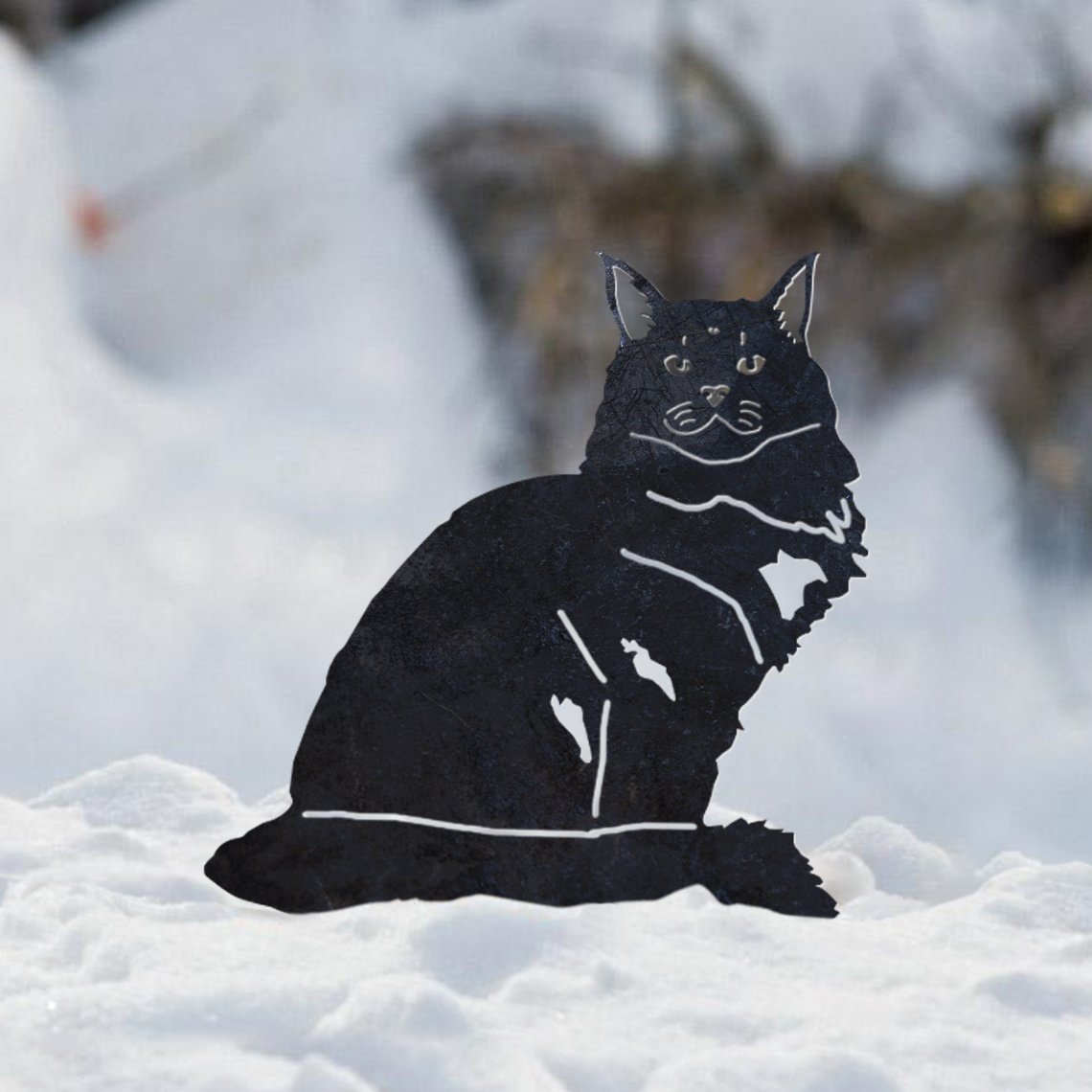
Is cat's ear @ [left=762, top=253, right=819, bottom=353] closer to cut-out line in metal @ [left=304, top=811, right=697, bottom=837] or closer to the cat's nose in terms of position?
the cat's nose

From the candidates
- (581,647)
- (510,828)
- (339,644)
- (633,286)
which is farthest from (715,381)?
(339,644)

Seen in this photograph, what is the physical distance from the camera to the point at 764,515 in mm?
1229

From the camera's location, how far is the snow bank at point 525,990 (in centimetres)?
94

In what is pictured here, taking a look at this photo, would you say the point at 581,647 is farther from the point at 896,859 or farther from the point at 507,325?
the point at 507,325

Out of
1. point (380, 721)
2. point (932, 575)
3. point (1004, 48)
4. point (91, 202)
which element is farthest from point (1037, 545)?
point (91, 202)

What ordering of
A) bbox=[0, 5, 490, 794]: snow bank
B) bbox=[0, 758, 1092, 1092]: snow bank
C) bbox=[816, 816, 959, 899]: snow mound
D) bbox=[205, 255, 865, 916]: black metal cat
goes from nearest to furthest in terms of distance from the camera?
1. bbox=[0, 758, 1092, 1092]: snow bank
2. bbox=[205, 255, 865, 916]: black metal cat
3. bbox=[816, 816, 959, 899]: snow mound
4. bbox=[0, 5, 490, 794]: snow bank

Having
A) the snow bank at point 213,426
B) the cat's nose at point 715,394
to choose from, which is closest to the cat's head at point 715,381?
the cat's nose at point 715,394

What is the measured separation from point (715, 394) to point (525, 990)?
21.6 inches

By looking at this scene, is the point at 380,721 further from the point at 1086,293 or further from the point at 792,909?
the point at 1086,293

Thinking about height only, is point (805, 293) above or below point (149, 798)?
above

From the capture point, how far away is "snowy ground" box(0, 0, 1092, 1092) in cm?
100

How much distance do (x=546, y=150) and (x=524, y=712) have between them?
1916 mm

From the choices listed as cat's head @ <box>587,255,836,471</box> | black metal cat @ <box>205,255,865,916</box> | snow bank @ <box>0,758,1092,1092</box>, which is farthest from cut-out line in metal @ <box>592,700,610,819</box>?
cat's head @ <box>587,255,836,471</box>

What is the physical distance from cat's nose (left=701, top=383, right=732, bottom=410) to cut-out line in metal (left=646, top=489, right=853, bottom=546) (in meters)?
0.08
